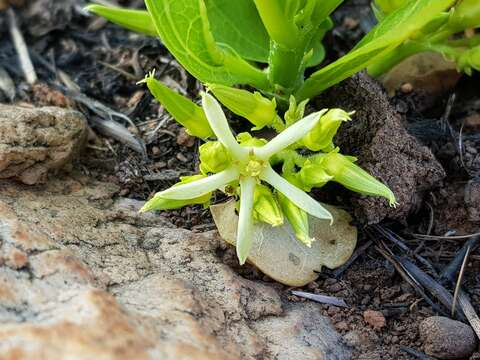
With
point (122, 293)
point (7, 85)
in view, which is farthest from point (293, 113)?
point (7, 85)

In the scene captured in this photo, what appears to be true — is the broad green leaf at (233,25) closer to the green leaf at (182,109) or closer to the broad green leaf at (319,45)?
the broad green leaf at (319,45)

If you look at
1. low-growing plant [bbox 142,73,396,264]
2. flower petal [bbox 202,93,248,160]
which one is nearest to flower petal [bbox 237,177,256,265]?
low-growing plant [bbox 142,73,396,264]

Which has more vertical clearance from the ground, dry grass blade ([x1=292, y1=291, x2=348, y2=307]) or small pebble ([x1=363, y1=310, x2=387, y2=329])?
dry grass blade ([x1=292, y1=291, x2=348, y2=307])

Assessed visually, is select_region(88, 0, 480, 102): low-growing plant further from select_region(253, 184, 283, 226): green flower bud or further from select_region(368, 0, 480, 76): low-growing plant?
select_region(253, 184, 283, 226): green flower bud

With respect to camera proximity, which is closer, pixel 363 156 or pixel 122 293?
pixel 122 293

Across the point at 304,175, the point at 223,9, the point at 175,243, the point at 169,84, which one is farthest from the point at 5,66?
the point at 304,175

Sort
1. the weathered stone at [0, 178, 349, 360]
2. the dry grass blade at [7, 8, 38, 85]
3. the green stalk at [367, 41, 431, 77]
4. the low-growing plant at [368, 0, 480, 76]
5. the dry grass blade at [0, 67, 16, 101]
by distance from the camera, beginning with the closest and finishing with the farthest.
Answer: the weathered stone at [0, 178, 349, 360] < the low-growing plant at [368, 0, 480, 76] < the green stalk at [367, 41, 431, 77] < the dry grass blade at [0, 67, 16, 101] < the dry grass blade at [7, 8, 38, 85]

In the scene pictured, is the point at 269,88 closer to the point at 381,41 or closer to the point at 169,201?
the point at 381,41
